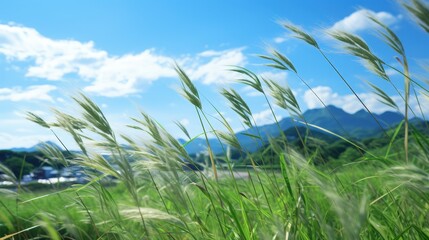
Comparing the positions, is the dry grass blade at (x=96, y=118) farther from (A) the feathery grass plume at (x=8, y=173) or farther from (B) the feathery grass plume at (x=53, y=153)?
(A) the feathery grass plume at (x=8, y=173)

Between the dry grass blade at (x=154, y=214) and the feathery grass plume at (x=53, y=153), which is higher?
the feathery grass plume at (x=53, y=153)

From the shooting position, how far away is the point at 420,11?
151cm

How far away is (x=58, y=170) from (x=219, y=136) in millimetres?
1149

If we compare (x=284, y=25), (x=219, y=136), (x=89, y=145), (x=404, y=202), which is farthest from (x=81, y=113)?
(x=404, y=202)

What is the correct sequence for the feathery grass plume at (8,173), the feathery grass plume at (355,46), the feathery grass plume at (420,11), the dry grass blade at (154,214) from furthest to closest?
the feathery grass plume at (8,173) < the feathery grass plume at (355,46) < the feathery grass plume at (420,11) < the dry grass blade at (154,214)

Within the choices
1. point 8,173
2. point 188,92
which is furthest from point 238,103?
point 8,173

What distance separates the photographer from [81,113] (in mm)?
1562

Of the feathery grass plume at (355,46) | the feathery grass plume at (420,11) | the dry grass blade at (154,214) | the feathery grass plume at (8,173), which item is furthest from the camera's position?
the feathery grass plume at (8,173)

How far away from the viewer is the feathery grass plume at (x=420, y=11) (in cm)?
150

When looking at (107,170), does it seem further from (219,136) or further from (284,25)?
(284,25)

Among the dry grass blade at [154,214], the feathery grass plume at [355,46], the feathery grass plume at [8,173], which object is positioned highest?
the feathery grass plume at [355,46]

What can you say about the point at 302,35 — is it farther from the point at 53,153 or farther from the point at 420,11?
the point at 53,153

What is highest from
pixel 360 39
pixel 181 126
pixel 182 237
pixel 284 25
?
pixel 284 25

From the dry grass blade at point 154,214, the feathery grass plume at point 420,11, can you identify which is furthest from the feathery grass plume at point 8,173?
the feathery grass plume at point 420,11
